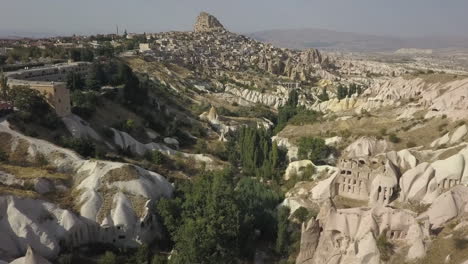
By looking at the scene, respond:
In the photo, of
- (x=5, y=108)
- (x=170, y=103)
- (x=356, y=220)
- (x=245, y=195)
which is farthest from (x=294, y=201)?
(x=170, y=103)

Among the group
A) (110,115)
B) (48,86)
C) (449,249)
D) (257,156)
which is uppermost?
(48,86)

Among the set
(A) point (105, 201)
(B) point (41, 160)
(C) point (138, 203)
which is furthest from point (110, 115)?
(C) point (138, 203)

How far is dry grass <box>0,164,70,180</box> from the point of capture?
27.8m

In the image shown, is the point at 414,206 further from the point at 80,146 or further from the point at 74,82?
the point at 74,82

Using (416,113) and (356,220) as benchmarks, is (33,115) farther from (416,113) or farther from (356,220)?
(416,113)

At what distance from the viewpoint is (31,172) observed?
2847 centimetres

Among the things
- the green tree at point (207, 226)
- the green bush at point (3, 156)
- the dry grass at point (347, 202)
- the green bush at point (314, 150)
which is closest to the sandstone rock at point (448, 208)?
the dry grass at point (347, 202)

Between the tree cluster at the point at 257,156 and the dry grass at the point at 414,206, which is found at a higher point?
the dry grass at the point at 414,206

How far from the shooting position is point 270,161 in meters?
41.1

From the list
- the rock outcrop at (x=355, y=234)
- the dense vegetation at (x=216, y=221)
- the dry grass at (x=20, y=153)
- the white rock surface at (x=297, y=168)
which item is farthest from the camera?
the white rock surface at (x=297, y=168)

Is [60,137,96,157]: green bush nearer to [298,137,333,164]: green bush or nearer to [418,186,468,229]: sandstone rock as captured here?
[298,137,333,164]: green bush

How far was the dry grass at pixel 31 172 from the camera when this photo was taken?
91.3 feet

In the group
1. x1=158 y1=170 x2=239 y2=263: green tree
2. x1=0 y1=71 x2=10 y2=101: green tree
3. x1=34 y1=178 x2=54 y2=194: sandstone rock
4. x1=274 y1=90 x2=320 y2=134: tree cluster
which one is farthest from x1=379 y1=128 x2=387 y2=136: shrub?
x1=0 y1=71 x2=10 y2=101: green tree

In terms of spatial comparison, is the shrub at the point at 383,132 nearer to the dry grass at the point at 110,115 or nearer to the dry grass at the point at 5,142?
the dry grass at the point at 110,115
